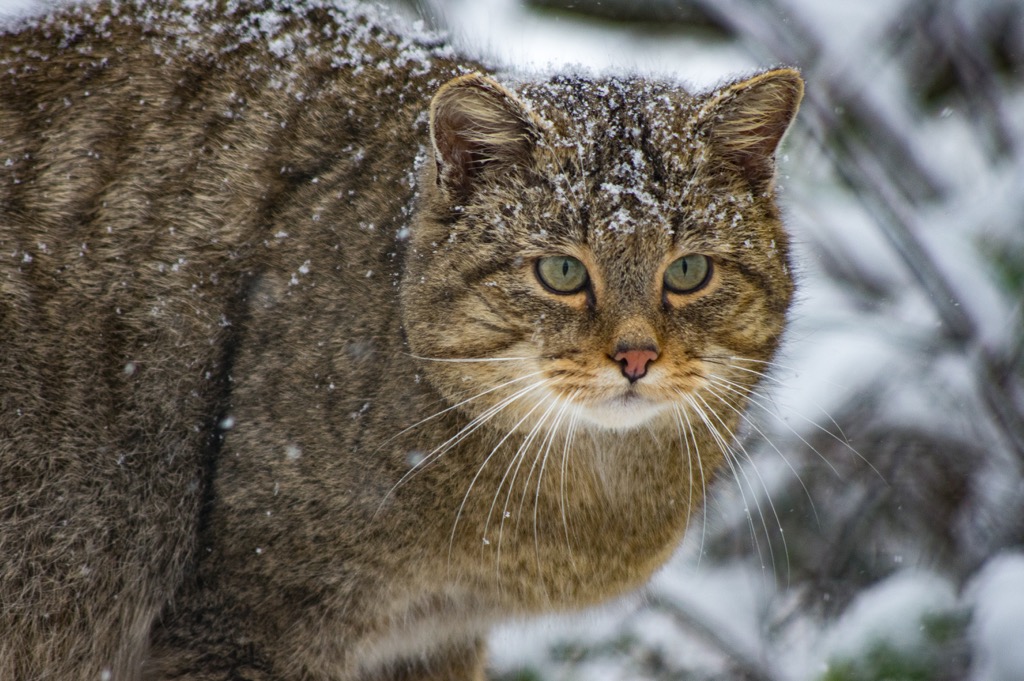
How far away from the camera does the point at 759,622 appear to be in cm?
362

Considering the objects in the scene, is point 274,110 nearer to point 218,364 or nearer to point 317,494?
point 218,364

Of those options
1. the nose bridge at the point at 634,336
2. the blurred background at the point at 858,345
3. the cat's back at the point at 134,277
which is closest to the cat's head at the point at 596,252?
the nose bridge at the point at 634,336

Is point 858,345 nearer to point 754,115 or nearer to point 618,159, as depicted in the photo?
point 754,115

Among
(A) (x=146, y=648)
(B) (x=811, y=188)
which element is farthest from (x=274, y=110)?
(B) (x=811, y=188)

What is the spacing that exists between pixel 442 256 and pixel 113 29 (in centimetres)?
115

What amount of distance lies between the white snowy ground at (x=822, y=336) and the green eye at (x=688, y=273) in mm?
491

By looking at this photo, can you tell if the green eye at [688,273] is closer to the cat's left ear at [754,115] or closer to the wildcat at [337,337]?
the wildcat at [337,337]

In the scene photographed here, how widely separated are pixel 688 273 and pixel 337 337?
34.0 inches

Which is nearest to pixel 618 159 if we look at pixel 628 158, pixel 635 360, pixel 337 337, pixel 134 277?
pixel 628 158

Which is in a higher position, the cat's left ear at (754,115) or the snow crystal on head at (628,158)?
the cat's left ear at (754,115)

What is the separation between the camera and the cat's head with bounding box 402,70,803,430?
2453 mm

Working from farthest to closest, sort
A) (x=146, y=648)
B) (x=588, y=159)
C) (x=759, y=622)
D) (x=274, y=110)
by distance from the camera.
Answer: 1. (x=759, y=622)
2. (x=274, y=110)
3. (x=146, y=648)
4. (x=588, y=159)

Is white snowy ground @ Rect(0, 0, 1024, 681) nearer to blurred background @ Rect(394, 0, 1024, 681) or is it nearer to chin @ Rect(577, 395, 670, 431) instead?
blurred background @ Rect(394, 0, 1024, 681)

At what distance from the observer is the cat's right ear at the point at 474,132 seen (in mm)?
2459
